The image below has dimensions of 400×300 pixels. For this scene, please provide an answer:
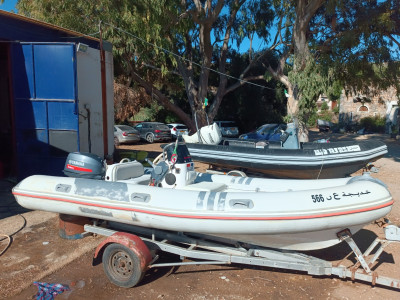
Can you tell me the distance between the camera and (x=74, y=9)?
49.3ft

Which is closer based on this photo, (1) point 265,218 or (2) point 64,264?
(1) point 265,218

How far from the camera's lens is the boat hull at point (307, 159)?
306 inches

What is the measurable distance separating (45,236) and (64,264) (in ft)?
3.75

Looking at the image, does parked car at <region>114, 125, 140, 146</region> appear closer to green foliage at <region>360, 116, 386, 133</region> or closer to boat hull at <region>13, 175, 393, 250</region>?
boat hull at <region>13, 175, 393, 250</region>

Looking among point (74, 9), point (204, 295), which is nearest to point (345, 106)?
point (74, 9)

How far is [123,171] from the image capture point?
510 cm

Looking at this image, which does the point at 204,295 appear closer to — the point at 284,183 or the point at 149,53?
the point at 284,183

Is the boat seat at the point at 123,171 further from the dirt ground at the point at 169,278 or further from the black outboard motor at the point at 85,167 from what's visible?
the dirt ground at the point at 169,278

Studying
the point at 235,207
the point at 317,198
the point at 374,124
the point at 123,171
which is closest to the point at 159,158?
the point at 123,171

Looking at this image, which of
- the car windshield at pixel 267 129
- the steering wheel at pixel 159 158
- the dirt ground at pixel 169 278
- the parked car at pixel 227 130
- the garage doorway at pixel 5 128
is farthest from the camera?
the parked car at pixel 227 130

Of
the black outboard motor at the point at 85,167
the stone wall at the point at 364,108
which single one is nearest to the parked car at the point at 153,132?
the black outboard motor at the point at 85,167

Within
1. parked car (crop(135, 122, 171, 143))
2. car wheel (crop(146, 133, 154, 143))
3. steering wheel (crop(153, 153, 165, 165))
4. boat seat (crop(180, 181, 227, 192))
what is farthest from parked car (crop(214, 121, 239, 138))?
boat seat (crop(180, 181, 227, 192))

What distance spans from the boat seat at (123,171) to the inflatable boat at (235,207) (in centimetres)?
52

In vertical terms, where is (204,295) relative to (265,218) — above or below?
below
